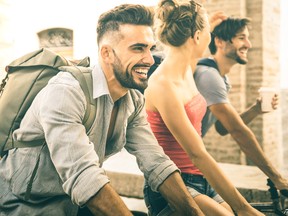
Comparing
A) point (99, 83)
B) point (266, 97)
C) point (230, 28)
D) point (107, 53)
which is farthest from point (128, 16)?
point (230, 28)

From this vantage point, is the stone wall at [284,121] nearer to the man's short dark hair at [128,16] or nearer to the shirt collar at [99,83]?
the man's short dark hair at [128,16]

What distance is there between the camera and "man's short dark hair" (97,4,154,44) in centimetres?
165

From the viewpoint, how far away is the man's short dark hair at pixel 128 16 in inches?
65.1

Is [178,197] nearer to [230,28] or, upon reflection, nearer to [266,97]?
[266,97]

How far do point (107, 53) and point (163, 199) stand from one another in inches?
28.9

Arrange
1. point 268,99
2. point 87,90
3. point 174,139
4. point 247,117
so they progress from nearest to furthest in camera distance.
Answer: point 87,90 < point 174,139 < point 268,99 < point 247,117

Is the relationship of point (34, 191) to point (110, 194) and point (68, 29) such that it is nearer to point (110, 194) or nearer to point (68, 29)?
point (110, 194)

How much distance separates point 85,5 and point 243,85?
3423mm

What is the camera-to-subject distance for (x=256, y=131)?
15.6 ft

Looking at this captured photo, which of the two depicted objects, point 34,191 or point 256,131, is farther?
point 256,131

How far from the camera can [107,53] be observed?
170cm

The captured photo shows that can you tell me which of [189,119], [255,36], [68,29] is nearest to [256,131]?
[255,36]

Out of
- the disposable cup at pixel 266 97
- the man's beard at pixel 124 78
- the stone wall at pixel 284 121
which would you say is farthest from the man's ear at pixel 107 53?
the stone wall at pixel 284 121

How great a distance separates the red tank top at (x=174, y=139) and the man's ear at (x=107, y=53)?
41 cm
